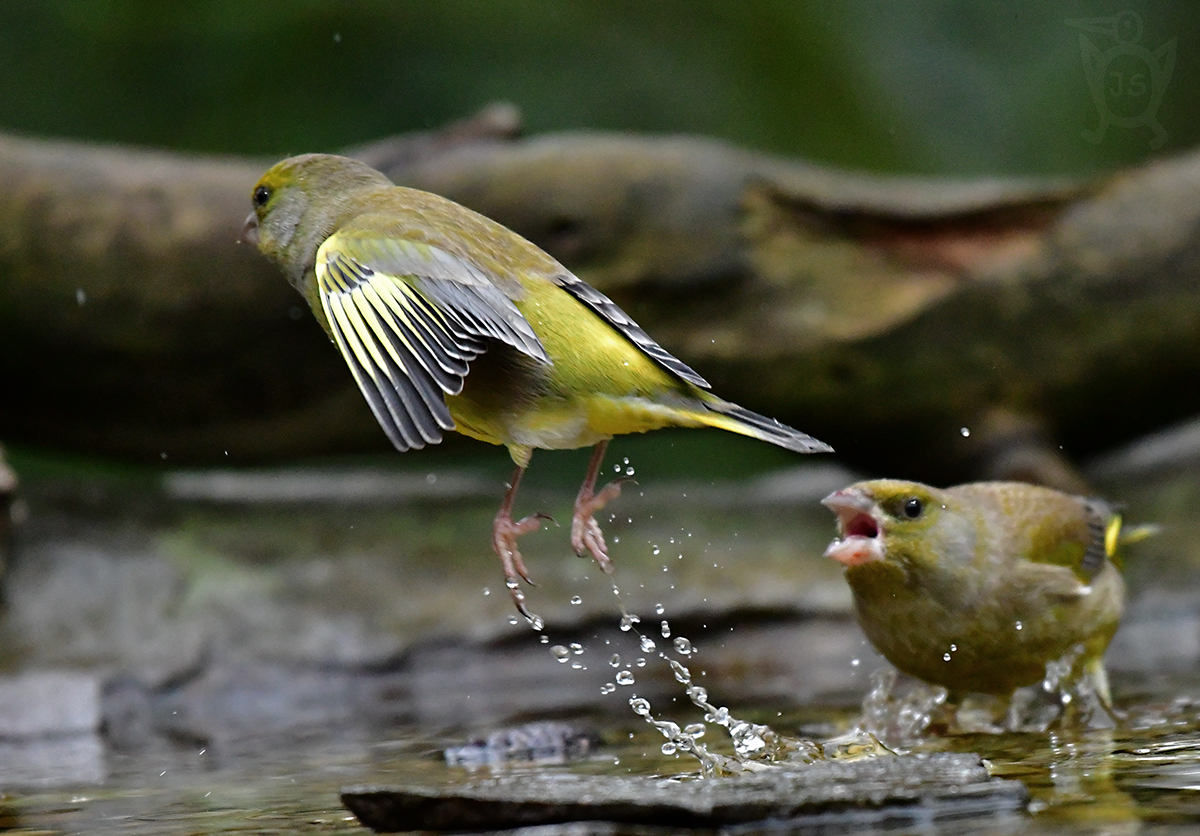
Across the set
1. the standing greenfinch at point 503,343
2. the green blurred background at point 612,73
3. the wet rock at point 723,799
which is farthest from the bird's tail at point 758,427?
the green blurred background at point 612,73

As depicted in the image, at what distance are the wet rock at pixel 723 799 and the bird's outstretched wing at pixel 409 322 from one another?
71 cm

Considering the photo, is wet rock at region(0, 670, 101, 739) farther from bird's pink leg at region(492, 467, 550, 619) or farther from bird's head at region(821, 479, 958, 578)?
bird's head at region(821, 479, 958, 578)

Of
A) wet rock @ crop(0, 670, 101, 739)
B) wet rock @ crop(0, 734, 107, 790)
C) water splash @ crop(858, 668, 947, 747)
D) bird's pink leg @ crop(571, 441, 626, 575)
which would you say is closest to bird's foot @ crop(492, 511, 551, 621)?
bird's pink leg @ crop(571, 441, 626, 575)

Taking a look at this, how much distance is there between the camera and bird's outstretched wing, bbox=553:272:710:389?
3.54 meters

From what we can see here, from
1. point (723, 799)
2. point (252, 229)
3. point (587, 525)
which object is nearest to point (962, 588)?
point (587, 525)

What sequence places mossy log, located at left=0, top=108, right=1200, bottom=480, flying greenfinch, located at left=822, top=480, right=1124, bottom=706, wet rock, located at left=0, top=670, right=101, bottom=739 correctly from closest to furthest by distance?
flying greenfinch, located at left=822, top=480, right=1124, bottom=706 < wet rock, located at left=0, top=670, right=101, bottom=739 < mossy log, located at left=0, top=108, right=1200, bottom=480

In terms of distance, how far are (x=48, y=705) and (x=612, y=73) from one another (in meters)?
7.56

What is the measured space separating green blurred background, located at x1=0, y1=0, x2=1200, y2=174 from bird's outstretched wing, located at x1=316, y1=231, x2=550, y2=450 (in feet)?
25.2

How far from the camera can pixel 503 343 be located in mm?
3580

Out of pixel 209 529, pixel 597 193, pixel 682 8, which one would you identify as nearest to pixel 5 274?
pixel 209 529

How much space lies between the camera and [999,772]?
11.1ft

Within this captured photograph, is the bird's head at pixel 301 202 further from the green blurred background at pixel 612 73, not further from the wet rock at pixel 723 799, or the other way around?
the green blurred background at pixel 612 73

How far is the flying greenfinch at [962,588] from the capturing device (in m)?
4.23

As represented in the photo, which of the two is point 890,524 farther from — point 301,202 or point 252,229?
point 252,229
